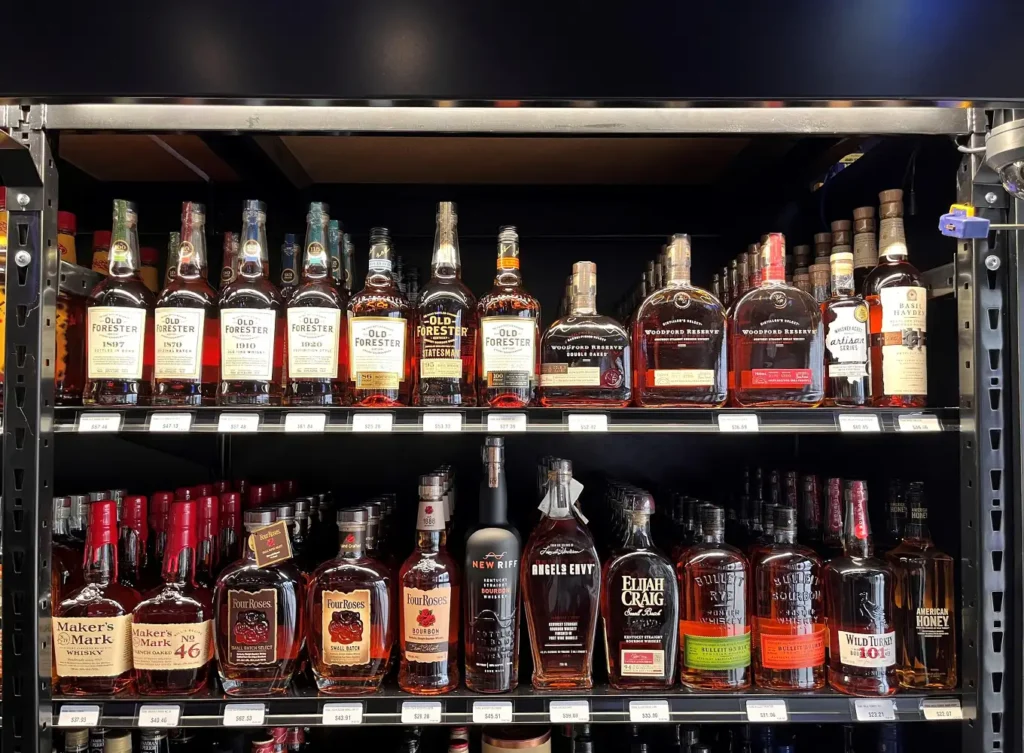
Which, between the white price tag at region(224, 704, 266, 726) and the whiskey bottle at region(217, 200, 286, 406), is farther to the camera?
the whiskey bottle at region(217, 200, 286, 406)

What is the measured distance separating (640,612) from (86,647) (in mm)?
1092

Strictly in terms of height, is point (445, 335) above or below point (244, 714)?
above

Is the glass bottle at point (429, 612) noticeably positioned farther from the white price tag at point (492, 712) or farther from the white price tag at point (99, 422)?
the white price tag at point (99, 422)

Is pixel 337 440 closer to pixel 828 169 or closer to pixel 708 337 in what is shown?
pixel 708 337

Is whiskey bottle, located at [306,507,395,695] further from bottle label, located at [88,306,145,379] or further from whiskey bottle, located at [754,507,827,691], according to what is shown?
whiskey bottle, located at [754,507,827,691]

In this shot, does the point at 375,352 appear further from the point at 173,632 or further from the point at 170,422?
the point at 173,632

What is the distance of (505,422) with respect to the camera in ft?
4.58

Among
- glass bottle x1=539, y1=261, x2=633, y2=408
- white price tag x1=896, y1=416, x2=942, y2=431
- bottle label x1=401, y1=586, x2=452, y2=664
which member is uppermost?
glass bottle x1=539, y1=261, x2=633, y2=408

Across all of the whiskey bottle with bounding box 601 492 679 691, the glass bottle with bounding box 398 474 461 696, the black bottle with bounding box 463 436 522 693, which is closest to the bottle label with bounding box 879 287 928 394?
the whiskey bottle with bounding box 601 492 679 691

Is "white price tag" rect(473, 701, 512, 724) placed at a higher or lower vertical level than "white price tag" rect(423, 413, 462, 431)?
lower

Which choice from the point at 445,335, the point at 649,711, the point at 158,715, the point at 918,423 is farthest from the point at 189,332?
the point at 918,423

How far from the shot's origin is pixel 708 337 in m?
1.53

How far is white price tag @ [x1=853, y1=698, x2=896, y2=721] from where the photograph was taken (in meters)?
1.37

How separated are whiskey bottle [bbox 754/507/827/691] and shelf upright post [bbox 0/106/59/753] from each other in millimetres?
1378
